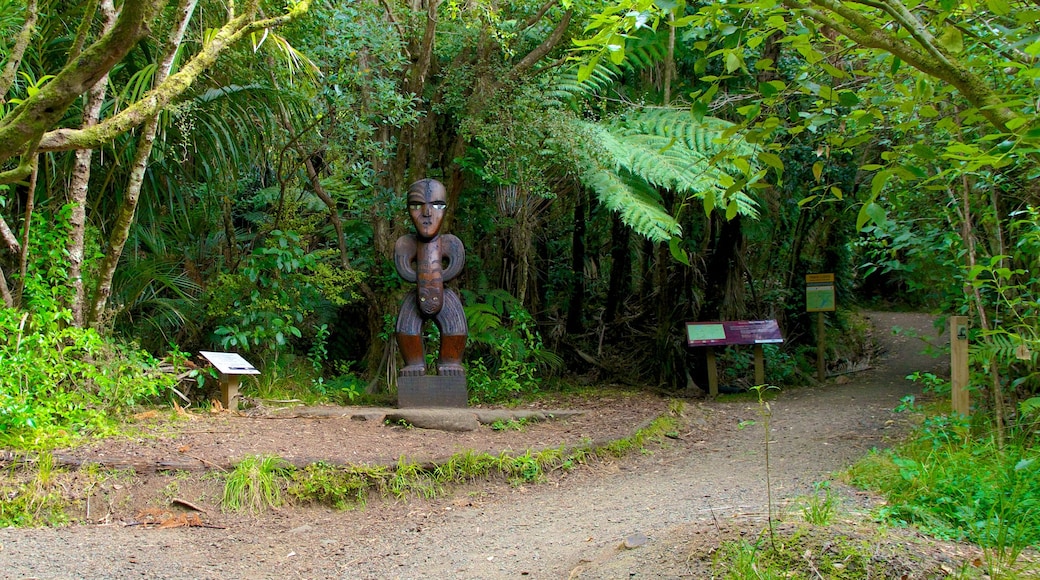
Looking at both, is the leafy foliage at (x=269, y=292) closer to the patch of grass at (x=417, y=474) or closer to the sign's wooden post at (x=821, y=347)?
the patch of grass at (x=417, y=474)

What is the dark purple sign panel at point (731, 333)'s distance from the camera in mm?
8867

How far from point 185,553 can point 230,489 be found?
2.31 ft

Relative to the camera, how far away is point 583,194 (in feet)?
33.5

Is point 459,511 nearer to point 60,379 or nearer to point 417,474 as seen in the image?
point 417,474

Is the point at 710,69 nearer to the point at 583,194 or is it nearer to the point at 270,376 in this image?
the point at 583,194

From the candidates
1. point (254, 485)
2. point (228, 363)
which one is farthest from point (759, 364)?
point (254, 485)

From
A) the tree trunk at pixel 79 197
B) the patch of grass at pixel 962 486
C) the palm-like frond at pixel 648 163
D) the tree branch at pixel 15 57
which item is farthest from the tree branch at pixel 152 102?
the patch of grass at pixel 962 486

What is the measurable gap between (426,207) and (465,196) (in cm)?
226

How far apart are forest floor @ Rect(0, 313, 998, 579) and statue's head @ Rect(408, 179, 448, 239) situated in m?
1.61

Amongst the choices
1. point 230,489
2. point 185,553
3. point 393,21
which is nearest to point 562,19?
point 393,21

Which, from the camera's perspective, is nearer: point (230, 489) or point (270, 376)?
point (230, 489)

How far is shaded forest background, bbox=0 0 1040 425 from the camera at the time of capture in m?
5.31

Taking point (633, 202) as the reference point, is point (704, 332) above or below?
below

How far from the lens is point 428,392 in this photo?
6793mm
